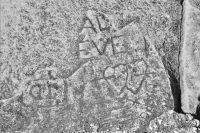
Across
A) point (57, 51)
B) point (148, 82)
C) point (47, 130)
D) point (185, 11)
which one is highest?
point (185, 11)

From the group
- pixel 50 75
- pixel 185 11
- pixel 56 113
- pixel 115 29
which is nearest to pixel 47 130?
pixel 56 113

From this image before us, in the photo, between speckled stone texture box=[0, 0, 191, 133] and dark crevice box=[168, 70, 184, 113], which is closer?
speckled stone texture box=[0, 0, 191, 133]

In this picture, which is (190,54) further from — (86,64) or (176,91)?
(86,64)

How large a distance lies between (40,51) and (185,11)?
62 cm

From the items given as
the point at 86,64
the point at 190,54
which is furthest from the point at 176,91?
the point at 86,64

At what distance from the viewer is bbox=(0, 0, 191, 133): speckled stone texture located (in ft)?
4.91

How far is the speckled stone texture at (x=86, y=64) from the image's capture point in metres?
1.50

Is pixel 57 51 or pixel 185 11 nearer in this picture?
pixel 57 51

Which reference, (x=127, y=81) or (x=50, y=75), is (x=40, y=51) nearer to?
(x=50, y=75)

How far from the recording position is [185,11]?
1.64 metres

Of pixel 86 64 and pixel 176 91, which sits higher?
pixel 86 64

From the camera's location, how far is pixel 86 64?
1555mm

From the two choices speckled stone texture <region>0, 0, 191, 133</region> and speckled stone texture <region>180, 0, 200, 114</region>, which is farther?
speckled stone texture <region>180, 0, 200, 114</region>

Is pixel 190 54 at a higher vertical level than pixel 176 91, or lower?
higher
